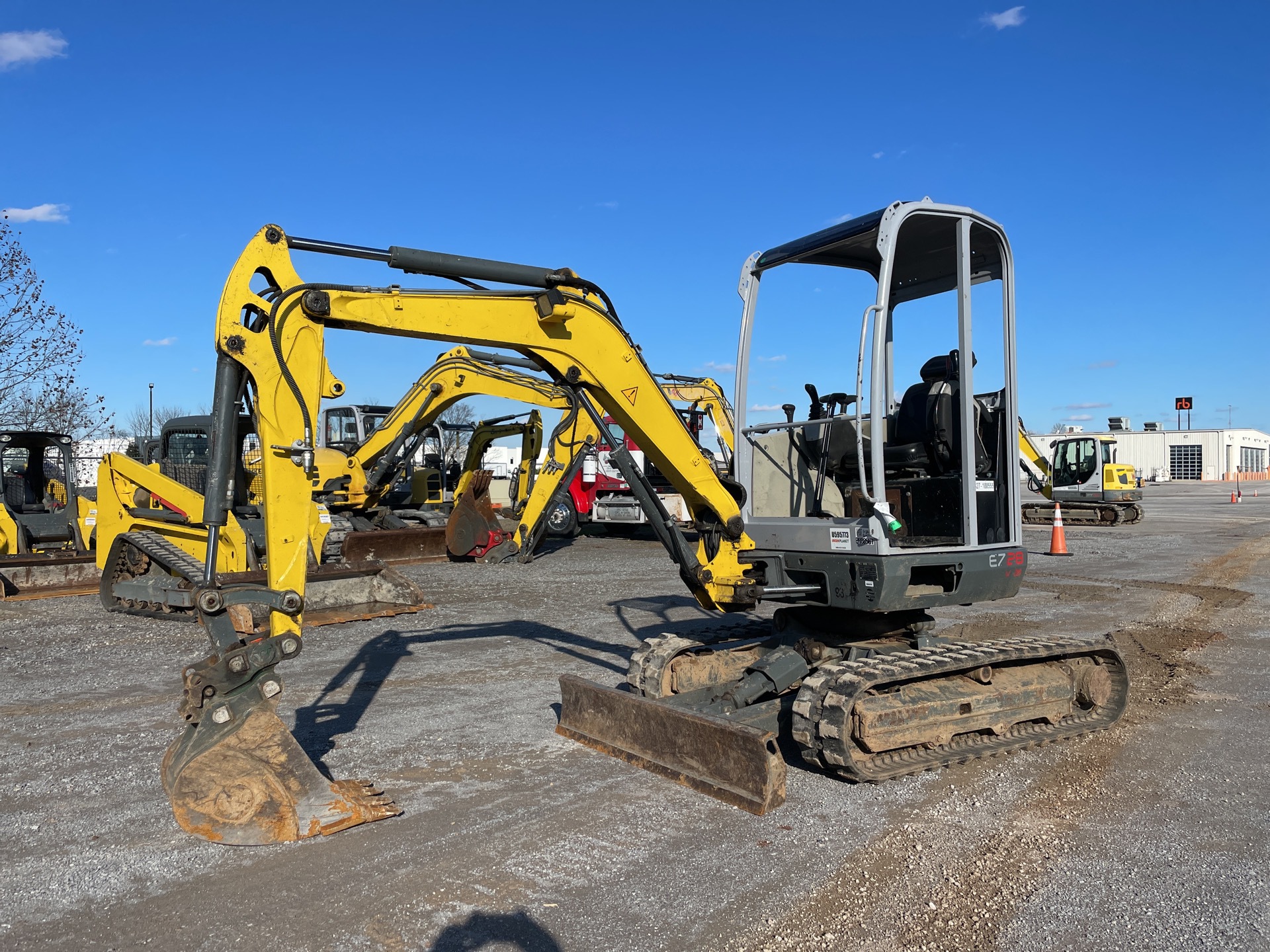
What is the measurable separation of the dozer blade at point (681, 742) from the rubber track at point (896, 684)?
320 millimetres

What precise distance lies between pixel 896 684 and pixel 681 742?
1.24 m

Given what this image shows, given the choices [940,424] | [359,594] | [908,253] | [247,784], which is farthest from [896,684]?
[359,594]

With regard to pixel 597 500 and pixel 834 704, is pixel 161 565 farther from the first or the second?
pixel 597 500

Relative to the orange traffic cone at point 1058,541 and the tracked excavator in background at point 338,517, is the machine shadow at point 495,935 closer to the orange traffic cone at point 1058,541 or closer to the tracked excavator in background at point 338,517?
the tracked excavator in background at point 338,517

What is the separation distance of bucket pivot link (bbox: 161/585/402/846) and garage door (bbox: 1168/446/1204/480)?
279ft

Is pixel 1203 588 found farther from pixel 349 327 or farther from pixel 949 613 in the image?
pixel 349 327

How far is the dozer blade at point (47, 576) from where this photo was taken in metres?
12.3

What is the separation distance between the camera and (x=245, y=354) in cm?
467

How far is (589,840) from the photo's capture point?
437cm

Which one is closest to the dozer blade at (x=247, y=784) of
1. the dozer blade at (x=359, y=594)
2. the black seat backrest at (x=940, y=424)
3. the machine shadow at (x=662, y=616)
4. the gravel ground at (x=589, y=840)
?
the gravel ground at (x=589, y=840)

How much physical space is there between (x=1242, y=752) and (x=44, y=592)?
43.5 feet

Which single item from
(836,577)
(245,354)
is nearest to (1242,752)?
(836,577)

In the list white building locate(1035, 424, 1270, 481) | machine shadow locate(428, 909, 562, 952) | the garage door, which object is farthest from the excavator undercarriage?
the garage door

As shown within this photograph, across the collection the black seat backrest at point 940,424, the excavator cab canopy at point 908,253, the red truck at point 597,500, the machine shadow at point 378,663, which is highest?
the excavator cab canopy at point 908,253
